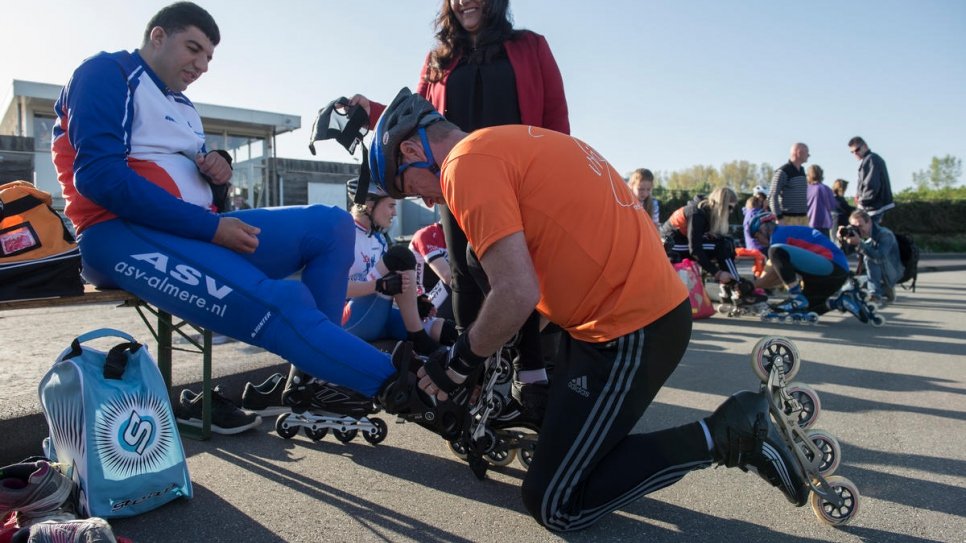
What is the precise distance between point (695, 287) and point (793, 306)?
117 cm

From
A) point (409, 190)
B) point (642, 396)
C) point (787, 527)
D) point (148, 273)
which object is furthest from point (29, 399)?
point (787, 527)

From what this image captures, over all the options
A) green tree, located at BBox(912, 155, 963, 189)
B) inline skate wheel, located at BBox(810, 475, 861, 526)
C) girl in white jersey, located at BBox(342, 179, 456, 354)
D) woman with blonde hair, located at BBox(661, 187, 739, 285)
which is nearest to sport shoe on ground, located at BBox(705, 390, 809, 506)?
inline skate wheel, located at BBox(810, 475, 861, 526)

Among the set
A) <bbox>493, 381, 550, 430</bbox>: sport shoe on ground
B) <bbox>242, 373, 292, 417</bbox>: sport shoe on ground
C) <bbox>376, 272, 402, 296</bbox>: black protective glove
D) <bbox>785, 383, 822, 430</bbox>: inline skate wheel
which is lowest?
<bbox>242, 373, 292, 417</bbox>: sport shoe on ground

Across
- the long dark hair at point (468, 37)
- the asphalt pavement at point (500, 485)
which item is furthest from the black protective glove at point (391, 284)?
the long dark hair at point (468, 37)

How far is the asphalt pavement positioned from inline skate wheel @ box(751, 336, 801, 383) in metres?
0.52

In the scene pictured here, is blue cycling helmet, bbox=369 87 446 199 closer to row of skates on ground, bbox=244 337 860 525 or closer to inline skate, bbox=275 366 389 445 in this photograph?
row of skates on ground, bbox=244 337 860 525

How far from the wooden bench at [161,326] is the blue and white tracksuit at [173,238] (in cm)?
8

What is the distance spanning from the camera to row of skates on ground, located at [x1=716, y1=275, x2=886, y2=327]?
8039 mm

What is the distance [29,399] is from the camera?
3395 mm

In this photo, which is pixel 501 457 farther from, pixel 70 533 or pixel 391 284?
pixel 70 533

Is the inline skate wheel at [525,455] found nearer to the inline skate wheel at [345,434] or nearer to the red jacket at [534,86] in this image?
the inline skate wheel at [345,434]

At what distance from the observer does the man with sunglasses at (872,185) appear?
10.5 meters

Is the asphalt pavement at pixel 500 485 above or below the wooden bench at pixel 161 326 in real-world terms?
below

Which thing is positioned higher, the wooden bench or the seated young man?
the seated young man
